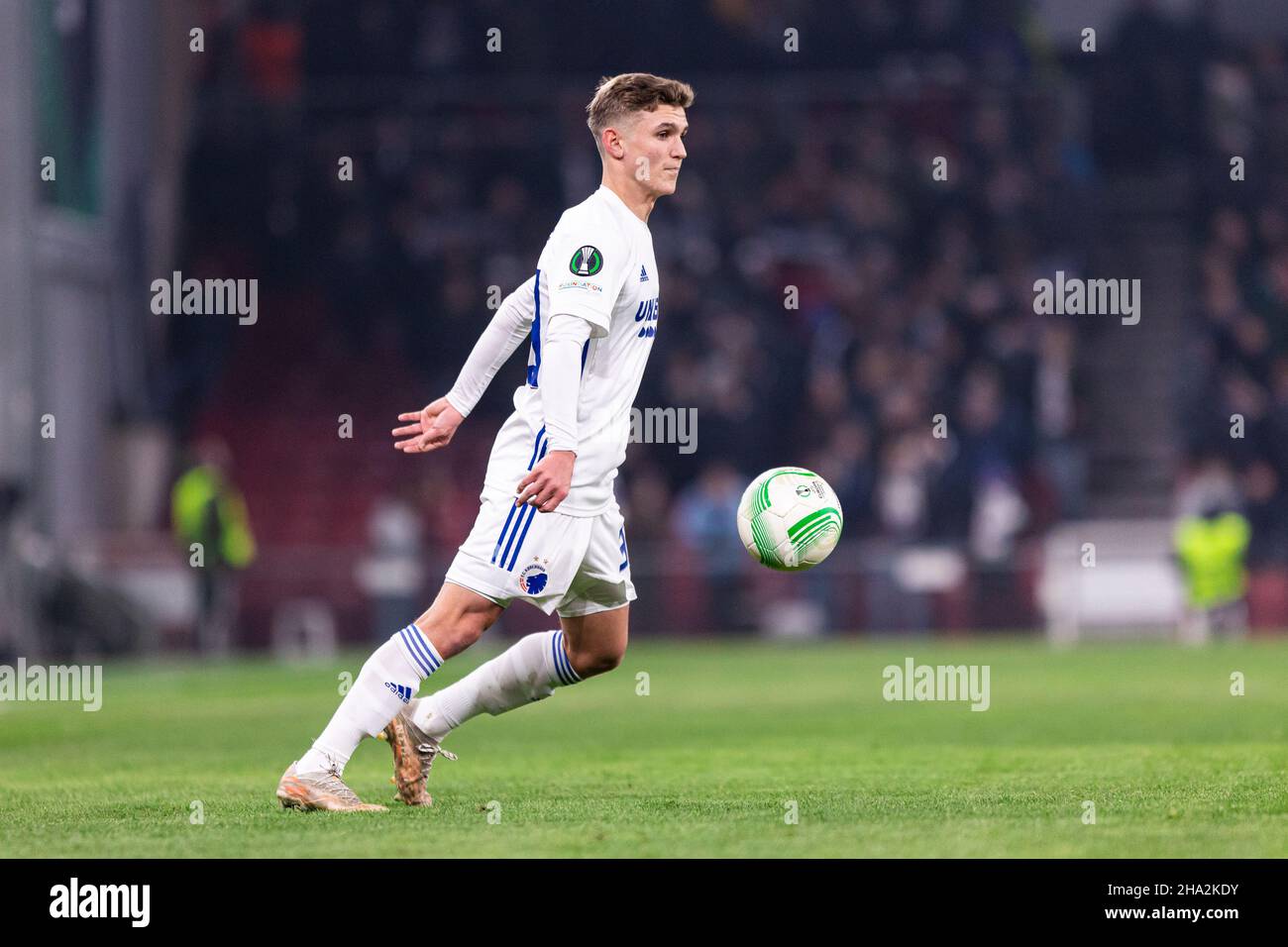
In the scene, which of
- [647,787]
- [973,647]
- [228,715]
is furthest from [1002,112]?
[647,787]

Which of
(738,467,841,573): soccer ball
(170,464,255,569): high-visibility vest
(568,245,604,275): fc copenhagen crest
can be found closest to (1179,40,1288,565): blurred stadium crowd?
(170,464,255,569): high-visibility vest

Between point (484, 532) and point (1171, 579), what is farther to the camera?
point (1171, 579)

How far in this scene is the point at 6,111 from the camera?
18.1m

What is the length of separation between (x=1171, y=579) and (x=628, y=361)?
50.9ft

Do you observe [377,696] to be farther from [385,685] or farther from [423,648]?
[423,648]

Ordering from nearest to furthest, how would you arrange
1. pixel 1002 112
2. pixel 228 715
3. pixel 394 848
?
pixel 394 848 < pixel 228 715 < pixel 1002 112

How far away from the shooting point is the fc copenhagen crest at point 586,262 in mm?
6410

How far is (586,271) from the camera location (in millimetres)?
6410
